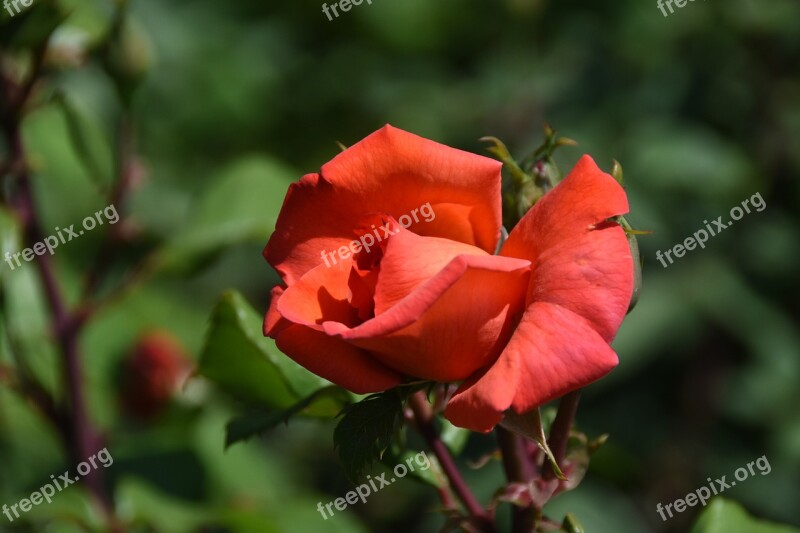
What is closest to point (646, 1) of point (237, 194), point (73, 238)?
point (237, 194)

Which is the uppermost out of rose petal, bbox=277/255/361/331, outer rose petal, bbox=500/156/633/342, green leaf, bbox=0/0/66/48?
green leaf, bbox=0/0/66/48

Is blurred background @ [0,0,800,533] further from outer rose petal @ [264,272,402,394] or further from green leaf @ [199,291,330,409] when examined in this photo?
outer rose petal @ [264,272,402,394]

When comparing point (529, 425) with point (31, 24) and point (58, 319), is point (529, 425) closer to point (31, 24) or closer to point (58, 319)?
point (31, 24)

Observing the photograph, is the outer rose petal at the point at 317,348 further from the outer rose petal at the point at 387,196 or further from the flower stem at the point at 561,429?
the flower stem at the point at 561,429

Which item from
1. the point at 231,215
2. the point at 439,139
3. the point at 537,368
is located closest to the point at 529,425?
the point at 537,368

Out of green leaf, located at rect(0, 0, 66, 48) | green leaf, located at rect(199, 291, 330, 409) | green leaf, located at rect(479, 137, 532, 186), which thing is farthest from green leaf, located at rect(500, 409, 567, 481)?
green leaf, located at rect(0, 0, 66, 48)

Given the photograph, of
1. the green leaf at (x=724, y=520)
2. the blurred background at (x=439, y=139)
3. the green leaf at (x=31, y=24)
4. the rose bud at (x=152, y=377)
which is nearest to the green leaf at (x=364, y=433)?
the green leaf at (x=724, y=520)
